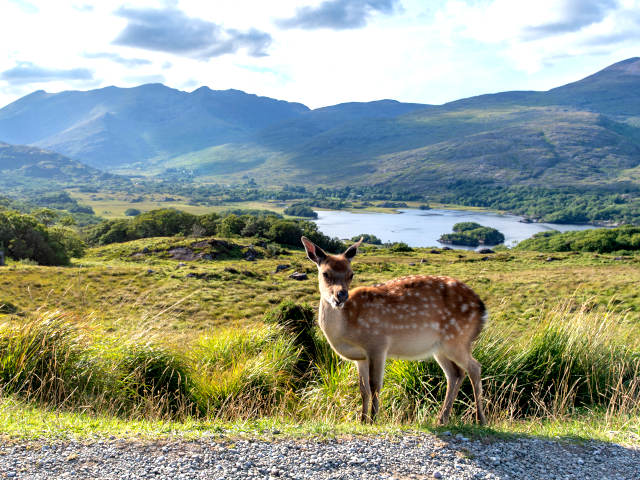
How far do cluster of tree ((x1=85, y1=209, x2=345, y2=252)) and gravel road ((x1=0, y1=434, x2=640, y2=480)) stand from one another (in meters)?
85.0

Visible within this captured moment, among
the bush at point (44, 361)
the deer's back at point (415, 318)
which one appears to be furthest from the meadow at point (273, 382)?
the deer's back at point (415, 318)

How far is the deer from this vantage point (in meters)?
7.07

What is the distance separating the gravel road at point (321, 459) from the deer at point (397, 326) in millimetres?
1352

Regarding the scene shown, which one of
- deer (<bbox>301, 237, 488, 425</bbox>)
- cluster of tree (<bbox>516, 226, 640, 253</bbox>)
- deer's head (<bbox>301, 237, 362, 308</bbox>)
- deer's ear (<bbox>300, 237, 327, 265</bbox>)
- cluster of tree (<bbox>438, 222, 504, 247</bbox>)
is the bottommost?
cluster of tree (<bbox>438, 222, 504, 247</bbox>)

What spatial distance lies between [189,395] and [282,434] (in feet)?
10.2

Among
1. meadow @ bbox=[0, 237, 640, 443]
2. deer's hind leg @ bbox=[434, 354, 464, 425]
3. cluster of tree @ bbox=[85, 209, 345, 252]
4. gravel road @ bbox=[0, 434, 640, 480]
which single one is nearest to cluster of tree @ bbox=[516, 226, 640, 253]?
cluster of tree @ bbox=[85, 209, 345, 252]

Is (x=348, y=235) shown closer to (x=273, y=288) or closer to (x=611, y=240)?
(x=611, y=240)

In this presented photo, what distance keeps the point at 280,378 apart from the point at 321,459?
12.9ft

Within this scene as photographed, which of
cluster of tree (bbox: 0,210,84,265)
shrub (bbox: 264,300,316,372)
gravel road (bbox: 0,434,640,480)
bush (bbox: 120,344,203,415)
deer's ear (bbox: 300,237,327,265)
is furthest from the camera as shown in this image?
cluster of tree (bbox: 0,210,84,265)

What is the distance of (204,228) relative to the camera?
10544cm

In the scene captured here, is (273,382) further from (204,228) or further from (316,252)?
(204,228)

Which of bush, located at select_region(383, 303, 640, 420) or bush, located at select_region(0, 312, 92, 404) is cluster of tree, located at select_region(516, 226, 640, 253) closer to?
bush, located at select_region(383, 303, 640, 420)

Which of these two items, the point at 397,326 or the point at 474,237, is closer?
the point at 397,326

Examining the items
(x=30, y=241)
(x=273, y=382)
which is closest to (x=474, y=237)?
(x=30, y=241)
